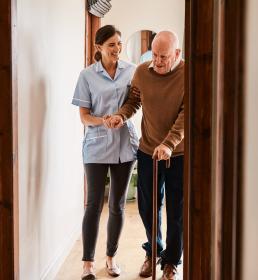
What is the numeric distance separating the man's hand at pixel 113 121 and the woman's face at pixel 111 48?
34cm

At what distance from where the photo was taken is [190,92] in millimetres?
1562

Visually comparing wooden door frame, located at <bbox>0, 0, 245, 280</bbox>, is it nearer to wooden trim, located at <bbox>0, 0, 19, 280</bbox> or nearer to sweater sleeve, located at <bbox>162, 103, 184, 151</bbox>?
wooden trim, located at <bbox>0, 0, 19, 280</bbox>

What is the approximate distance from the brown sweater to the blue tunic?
0.09m

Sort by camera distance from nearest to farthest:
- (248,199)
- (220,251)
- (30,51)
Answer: (248,199) → (220,251) → (30,51)

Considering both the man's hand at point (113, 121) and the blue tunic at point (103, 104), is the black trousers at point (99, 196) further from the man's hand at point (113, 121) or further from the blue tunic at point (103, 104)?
the man's hand at point (113, 121)

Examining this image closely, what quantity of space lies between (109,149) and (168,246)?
62 centimetres

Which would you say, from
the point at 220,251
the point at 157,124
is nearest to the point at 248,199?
the point at 220,251

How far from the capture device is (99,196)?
8.03 ft

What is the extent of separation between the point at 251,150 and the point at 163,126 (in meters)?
1.13

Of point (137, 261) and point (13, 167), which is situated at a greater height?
point (13, 167)

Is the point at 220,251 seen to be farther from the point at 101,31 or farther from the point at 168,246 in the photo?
the point at 101,31

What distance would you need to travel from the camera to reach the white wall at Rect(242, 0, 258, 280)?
1172 mm

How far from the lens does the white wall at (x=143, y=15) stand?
432 centimetres

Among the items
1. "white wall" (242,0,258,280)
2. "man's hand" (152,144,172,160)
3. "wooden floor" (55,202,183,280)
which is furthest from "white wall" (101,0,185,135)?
"white wall" (242,0,258,280)
